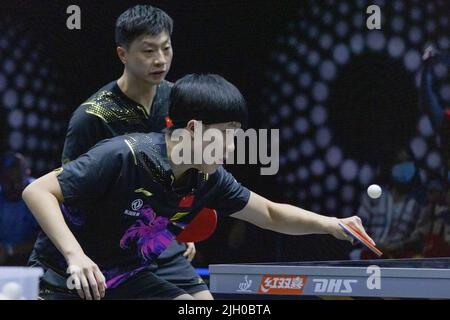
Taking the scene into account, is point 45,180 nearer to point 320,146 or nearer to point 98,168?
point 98,168

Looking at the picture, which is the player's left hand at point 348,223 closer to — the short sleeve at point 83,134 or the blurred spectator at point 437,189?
the short sleeve at point 83,134

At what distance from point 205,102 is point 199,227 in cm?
60

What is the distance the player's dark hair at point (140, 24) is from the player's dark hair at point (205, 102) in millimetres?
632

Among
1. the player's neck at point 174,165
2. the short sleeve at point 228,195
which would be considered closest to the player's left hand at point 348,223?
the short sleeve at point 228,195

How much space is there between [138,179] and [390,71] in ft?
4.74

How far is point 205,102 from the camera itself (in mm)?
2508

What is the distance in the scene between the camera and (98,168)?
237cm

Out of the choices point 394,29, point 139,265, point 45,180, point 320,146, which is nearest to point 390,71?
point 394,29

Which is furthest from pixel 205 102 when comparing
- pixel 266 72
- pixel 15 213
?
pixel 15 213

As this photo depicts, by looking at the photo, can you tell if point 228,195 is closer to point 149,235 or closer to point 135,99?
point 149,235

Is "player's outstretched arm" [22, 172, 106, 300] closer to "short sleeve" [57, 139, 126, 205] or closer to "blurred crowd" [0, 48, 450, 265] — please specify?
"short sleeve" [57, 139, 126, 205]

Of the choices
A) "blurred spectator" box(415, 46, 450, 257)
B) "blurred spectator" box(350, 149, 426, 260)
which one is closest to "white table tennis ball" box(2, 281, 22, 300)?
"blurred spectator" box(350, 149, 426, 260)

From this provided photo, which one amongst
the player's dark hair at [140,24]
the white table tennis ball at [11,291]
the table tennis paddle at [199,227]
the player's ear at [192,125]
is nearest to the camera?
the white table tennis ball at [11,291]

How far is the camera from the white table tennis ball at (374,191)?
3559 millimetres
